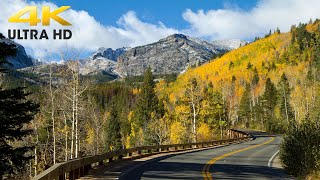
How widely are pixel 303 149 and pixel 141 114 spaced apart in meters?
67.7

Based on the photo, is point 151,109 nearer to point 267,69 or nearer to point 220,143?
point 220,143

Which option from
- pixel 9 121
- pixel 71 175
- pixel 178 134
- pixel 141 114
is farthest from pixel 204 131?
pixel 71 175

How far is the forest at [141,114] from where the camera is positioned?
68.0 feet

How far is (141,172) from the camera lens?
17.6 meters

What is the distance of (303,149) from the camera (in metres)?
17.3

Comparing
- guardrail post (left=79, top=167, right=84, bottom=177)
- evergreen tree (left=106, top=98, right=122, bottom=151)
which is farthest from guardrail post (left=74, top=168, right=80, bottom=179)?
evergreen tree (left=106, top=98, right=122, bottom=151)

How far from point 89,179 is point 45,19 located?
17620mm

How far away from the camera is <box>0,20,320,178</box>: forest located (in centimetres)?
2072

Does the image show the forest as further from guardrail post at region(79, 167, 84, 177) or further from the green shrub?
guardrail post at region(79, 167, 84, 177)

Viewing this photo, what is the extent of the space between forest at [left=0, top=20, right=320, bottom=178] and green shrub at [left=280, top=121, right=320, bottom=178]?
3.1 inches

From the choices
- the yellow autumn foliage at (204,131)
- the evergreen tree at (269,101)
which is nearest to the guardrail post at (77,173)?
the yellow autumn foliage at (204,131)

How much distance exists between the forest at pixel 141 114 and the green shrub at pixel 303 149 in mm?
79

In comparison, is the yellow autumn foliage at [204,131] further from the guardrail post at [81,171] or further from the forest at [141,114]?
the guardrail post at [81,171]

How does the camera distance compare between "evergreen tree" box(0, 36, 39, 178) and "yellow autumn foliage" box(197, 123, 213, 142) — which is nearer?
"evergreen tree" box(0, 36, 39, 178)
